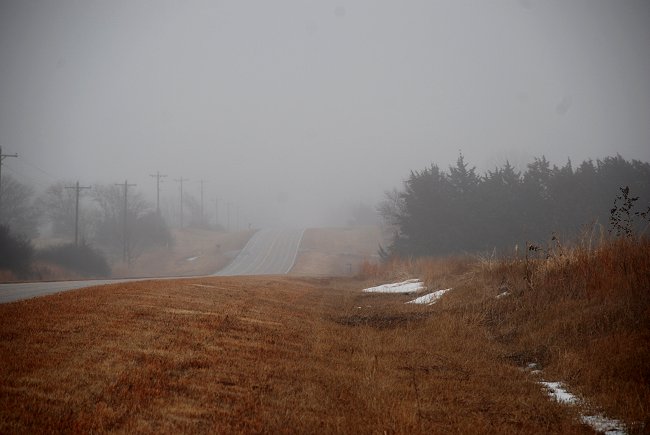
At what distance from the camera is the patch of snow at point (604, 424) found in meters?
3.84

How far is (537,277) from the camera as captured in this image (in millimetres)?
10297

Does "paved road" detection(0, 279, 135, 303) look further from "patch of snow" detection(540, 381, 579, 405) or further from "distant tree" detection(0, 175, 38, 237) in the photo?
"distant tree" detection(0, 175, 38, 237)

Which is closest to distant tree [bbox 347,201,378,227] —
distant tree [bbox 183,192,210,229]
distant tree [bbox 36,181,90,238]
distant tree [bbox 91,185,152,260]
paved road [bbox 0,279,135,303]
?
distant tree [bbox 183,192,210,229]

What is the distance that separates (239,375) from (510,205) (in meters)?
43.1

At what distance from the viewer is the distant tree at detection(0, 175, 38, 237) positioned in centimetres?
6197

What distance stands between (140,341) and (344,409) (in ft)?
10.5

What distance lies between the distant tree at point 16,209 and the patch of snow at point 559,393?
75.3 metres

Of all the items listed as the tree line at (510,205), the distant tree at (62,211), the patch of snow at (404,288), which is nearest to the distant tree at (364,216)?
the tree line at (510,205)

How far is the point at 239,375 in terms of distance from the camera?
493 cm

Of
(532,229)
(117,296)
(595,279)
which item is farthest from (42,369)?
(532,229)

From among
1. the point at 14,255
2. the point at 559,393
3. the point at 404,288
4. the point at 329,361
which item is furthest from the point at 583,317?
the point at 14,255

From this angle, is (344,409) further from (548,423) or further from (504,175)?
(504,175)

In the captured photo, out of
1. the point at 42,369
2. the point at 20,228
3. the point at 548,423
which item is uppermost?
the point at 20,228

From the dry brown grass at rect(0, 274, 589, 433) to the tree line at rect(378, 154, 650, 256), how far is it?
36345 millimetres
